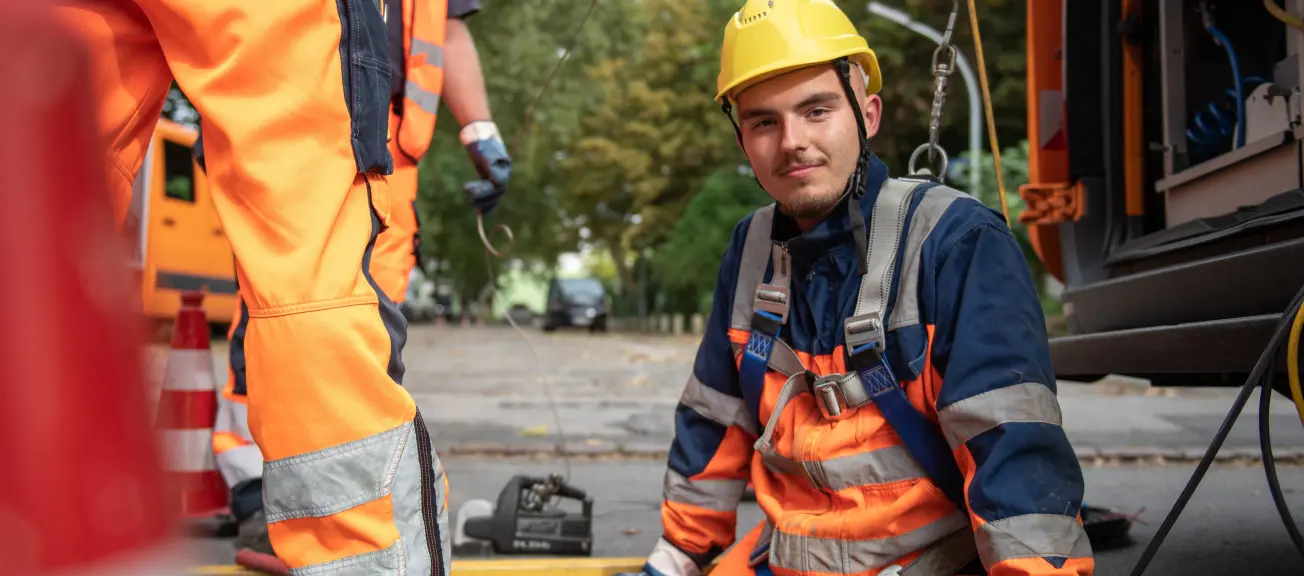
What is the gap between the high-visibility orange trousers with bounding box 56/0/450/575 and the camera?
1.78 m

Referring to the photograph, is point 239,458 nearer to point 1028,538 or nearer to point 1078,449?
point 1028,538

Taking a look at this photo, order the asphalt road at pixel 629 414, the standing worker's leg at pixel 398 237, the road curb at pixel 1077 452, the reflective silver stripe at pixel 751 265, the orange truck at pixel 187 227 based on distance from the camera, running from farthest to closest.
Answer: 1. the orange truck at pixel 187 227
2. the asphalt road at pixel 629 414
3. the road curb at pixel 1077 452
4. the standing worker's leg at pixel 398 237
5. the reflective silver stripe at pixel 751 265

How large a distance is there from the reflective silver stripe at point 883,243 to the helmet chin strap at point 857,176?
2 centimetres

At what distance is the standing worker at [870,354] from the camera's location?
182 centimetres

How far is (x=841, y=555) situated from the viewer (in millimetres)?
2020

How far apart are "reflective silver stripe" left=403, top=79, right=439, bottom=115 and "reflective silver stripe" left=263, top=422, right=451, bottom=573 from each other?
1.33 metres

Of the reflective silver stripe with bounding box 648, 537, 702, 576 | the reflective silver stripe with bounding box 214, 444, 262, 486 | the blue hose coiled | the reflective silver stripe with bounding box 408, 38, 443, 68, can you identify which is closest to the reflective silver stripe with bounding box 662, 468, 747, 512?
the reflective silver stripe with bounding box 648, 537, 702, 576

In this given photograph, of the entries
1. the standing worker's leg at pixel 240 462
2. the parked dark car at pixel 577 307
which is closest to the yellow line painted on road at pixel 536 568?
the standing worker's leg at pixel 240 462

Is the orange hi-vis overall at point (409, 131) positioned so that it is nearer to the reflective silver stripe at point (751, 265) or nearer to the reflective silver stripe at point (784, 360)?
the reflective silver stripe at point (751, 265)

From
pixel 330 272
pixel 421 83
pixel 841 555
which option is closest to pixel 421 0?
pixel 421 83

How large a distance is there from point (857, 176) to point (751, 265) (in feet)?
1.15

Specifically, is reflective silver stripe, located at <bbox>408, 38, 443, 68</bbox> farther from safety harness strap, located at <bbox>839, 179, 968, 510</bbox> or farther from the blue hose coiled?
the blue hose coiled

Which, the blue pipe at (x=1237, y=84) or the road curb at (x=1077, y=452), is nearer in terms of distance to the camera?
the blue pipe at (x=1237, y=84)

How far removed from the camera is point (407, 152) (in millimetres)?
2939
